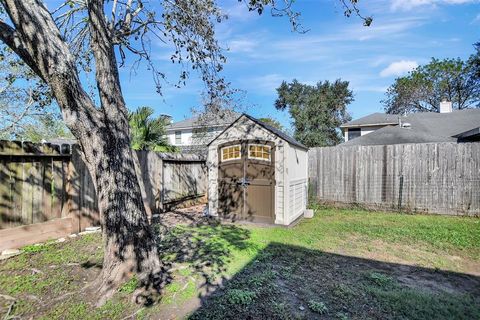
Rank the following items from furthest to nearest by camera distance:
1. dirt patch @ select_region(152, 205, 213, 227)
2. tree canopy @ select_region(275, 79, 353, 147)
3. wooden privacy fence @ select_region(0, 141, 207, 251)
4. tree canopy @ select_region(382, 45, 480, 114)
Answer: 1. tree canopy @ select_region(382, 45, 480, 114)
2. tree canopy @ select_region(275, 79, 353, 147)
3. dirt patch @ select_region(152, 205, 213, 227)
4. wooden privacy fence @ select_region(0, 141, 207, 251)

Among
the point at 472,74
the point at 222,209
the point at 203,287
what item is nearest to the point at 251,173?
the point at 222,209

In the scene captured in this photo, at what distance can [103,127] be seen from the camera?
10.2ft

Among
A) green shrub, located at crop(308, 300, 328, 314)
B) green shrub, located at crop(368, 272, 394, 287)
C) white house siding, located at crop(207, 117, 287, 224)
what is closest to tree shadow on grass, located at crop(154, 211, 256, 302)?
white house siding, located at crop(207, 117, 287, 224)

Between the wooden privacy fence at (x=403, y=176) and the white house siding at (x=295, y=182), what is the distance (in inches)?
65.1

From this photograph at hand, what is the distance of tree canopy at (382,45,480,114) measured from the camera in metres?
22.9

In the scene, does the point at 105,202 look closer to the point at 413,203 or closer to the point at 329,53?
the point at 329,53

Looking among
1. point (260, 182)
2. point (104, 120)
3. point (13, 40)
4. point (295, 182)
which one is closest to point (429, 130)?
point (295, 182)

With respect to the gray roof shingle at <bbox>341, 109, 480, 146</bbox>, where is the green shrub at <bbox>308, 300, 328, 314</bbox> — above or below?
below

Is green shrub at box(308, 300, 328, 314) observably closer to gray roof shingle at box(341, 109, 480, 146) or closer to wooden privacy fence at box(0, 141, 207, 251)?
wooden privacy fence at box(0, 141, 207, 251)

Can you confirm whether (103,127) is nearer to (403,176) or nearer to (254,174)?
(254,174)

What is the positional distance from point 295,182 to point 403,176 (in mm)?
3907

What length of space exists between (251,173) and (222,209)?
132 cm

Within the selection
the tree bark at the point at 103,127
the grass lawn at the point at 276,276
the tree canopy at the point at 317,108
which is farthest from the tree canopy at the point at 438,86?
the tree bark at the point at 103,127

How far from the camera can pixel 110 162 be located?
10.1ft
